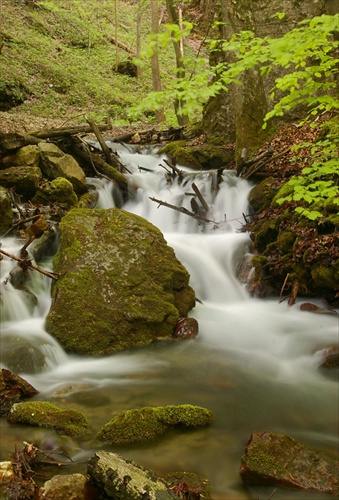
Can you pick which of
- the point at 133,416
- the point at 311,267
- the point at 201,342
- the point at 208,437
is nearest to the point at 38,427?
the point at 133,416

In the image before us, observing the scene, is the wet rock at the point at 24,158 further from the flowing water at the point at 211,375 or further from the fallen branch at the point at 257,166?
the fallen branch at the point at 257,166

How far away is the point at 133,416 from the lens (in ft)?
11.7

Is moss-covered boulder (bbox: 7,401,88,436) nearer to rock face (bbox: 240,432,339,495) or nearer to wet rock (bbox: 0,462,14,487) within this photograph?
wet rock (bbox: 0,462,14,487)

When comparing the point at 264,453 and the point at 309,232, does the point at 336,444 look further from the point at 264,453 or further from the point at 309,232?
the point at 309,232

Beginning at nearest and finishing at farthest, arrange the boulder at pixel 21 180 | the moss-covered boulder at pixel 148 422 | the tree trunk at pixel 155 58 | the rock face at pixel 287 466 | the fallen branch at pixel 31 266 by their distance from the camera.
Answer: the rock face at pixel 287 466 → the moss-covered boulder at pixel 148 422 → the fallen branch at pixel 31 266 → the boulder at pixel 21 180 → the tree trunk at pixel 155 58

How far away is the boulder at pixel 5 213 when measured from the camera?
23.8ft

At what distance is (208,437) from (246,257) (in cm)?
478

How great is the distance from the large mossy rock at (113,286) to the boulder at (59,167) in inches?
96.8

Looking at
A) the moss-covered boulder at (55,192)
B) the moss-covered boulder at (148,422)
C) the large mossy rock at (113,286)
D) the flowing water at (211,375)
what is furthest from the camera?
the moss-covered boulder at (55,192)

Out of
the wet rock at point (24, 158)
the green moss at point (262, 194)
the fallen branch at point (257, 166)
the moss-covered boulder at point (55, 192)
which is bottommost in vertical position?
the moss-covered boulder at point (55, 192)

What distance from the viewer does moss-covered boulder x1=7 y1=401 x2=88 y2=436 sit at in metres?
3.45

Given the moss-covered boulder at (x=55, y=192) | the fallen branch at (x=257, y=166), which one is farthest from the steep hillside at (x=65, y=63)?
the fallen branch at (x=257, y=166)

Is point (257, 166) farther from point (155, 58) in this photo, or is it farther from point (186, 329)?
point (155, 58)

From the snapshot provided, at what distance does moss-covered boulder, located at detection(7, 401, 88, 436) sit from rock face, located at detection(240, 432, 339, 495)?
54.4 inches
